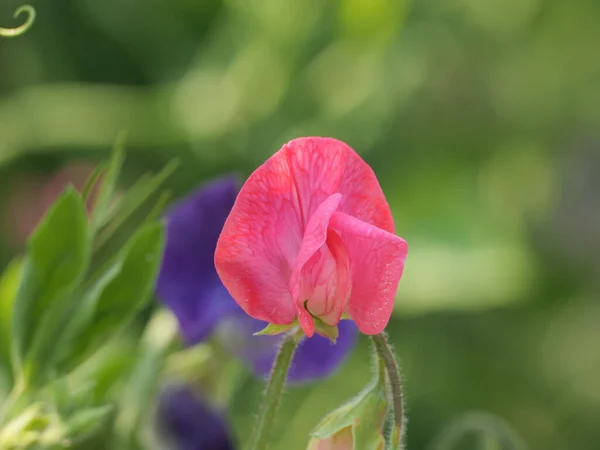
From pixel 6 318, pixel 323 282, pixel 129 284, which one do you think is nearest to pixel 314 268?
pixel 323 282

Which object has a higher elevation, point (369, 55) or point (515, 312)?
point (369, 55)

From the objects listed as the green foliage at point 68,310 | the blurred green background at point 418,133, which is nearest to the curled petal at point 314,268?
the green foliage at point 68,310

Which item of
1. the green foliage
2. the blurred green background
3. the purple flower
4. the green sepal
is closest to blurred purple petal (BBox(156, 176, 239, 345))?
the purple flower

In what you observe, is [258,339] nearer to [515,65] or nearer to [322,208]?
[322,208]

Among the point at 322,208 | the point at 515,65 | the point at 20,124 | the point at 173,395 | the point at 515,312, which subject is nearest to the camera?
the point at 322,208

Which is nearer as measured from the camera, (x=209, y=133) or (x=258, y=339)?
(x=258, y=339)

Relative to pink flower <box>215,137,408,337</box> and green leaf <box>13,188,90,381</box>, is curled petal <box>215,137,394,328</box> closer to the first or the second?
pink flower <box>215,137,408,337</box>

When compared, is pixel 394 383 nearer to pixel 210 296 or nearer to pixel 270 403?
pixel 270 403

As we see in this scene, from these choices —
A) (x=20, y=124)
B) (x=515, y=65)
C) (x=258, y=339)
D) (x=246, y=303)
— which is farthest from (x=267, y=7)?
(x=246, y=303)
